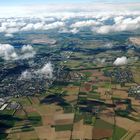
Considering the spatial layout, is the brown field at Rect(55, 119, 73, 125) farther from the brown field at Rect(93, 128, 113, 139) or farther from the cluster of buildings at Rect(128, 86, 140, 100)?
the cluster of buildings at Rect(128, 86, 140, 100)

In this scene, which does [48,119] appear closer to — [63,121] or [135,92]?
[63,121]

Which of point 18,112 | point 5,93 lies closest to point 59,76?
point 5,93

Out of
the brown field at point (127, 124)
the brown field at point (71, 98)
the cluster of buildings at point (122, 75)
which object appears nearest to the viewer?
the brown field at point (127, 124)

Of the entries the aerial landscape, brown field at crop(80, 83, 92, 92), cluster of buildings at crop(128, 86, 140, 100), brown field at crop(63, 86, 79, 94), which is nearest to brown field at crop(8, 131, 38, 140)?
the aerial landscape

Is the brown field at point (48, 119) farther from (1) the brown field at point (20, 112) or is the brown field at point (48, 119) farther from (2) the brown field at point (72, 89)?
(2) the brown field at point (72, 89)

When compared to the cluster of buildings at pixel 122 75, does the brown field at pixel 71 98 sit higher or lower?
higher

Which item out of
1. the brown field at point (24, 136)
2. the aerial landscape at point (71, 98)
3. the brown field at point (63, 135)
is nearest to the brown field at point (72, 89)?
the aerial landscape at point (71, 98)

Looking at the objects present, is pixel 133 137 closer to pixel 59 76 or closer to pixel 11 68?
pixel 59 76

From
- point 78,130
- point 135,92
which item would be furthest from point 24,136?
point 135,92

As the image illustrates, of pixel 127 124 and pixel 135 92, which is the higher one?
pixel 127 124
